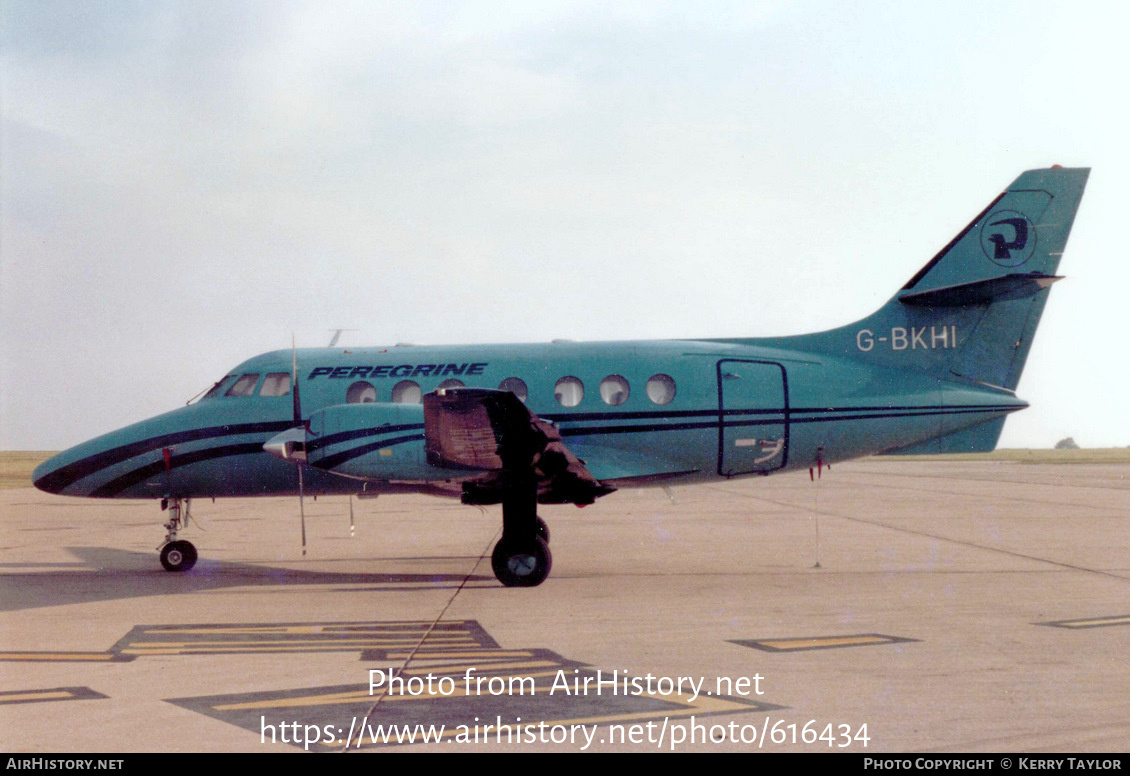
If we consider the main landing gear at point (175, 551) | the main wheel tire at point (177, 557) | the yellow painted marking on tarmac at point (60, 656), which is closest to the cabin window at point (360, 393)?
the main landing gear at point (175, 551)

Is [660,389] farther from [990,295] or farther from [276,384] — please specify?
[276,384]

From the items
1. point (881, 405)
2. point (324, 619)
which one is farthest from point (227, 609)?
point (881, 405)

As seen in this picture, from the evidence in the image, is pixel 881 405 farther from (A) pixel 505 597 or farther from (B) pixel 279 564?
(B) pixel 279 564

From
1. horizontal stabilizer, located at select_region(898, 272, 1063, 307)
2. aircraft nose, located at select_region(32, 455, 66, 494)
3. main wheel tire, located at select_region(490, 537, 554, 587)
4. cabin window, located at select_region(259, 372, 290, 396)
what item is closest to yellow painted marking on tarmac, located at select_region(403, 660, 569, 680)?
main wheel tire, located at select_region(490, 537, 554, 587)

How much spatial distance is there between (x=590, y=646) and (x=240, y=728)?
11.3ft

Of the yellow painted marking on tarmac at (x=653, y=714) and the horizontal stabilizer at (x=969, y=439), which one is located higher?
the horizontal stabilizer at (x=969, y=439)

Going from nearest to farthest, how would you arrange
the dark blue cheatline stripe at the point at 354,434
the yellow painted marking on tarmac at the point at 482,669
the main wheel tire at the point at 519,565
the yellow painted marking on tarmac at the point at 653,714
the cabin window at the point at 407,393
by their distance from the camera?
the yellow painted marking on tarmac at the point at 653,714 → the yellow painted marking on tarmac at the point at 482,669 → the dark blue cheatline stripe at the point at 354,434 → the main wheel tire at the point at 519,565 → the cabin window at the point at 407,393

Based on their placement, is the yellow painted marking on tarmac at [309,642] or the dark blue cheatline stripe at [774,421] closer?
the yellow painted marking on tarmac at [309,642]

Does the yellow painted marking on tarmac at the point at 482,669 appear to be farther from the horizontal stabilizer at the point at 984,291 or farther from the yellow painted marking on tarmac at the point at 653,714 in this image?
the horizontal stabilizer at the point at 984,291

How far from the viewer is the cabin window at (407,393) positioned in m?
14.4

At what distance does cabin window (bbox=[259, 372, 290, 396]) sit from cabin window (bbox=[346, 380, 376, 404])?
96 centimetres

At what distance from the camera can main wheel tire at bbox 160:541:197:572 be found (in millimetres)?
14531

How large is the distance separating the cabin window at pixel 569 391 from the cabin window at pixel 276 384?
13.5ft

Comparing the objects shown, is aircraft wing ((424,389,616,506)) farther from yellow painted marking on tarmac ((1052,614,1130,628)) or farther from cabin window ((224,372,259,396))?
yellow painted marking on tarmac ((1052,614,1130,628))
